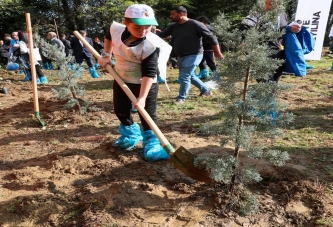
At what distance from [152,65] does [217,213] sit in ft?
5.06

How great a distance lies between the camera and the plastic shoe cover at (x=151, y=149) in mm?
3221

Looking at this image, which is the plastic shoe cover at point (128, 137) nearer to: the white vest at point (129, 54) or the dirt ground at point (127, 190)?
the dirt ground at point (127, 190)

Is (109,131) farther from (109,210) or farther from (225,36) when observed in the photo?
(225,36)

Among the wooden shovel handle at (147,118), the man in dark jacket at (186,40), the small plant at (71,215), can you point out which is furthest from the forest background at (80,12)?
the small plant at (71,215)

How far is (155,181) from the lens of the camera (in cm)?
287

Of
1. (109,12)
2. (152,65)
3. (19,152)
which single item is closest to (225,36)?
(152,65)

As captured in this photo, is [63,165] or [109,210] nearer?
[109,210]

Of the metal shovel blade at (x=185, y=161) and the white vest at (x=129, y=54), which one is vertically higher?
the white vest at (x=129, y=54)

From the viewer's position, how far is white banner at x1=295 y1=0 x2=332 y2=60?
8.73 m

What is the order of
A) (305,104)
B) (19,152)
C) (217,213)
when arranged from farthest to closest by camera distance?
(305,104) < (19,152) < (217,213)

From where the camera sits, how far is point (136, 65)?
9.86 ft

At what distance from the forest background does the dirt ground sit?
35.8 ft

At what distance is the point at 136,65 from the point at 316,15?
8169mm

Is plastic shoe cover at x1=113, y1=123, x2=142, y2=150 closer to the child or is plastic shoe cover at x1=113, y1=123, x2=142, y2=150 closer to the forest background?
the child
